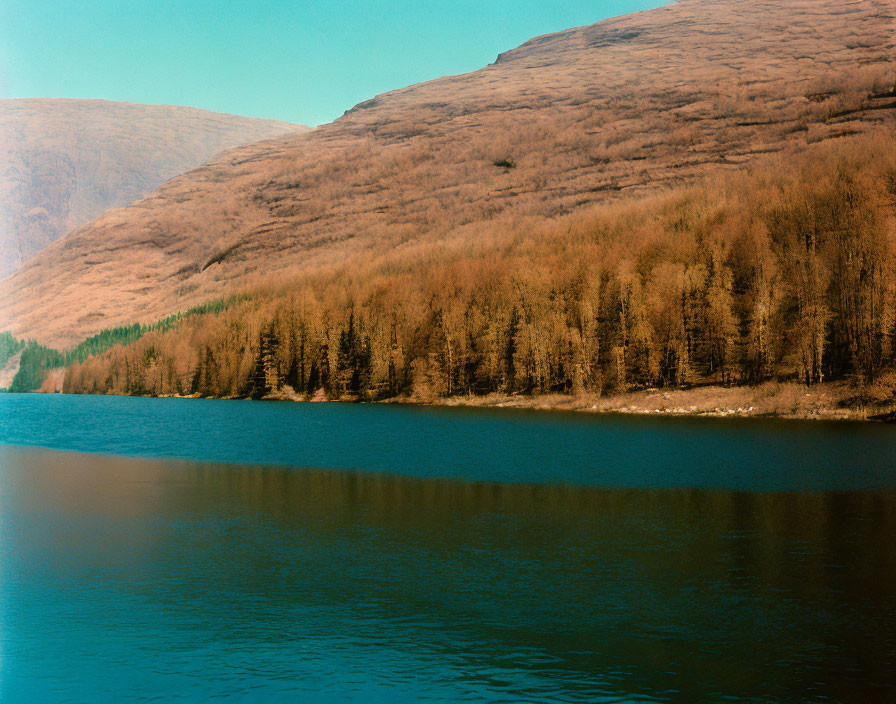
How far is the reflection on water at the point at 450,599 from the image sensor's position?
15.9 m

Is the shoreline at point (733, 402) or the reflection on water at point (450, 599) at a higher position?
the shoreline at point (733, 402)

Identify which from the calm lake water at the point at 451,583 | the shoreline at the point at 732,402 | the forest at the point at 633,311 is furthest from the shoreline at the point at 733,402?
the calm lake water at the point at 451,583

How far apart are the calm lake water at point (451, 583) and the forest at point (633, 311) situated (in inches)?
2143

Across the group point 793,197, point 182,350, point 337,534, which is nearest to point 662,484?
point 337,534

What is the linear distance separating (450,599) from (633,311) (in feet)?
333

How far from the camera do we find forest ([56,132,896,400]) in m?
94.1

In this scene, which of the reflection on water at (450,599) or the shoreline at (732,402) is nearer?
the reflection on water at (450,599)

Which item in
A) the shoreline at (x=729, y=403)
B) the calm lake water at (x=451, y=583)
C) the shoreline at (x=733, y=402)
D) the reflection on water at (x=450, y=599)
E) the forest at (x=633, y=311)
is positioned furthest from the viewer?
the forest at (x=633, y=311)

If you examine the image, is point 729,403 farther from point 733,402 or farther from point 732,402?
point 733,402

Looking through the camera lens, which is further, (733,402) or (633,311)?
(633,311)

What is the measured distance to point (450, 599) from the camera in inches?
823

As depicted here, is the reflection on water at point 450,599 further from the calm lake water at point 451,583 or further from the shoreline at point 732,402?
the shoreline at point 732,402

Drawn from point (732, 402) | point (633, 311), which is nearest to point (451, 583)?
point (732, 402)

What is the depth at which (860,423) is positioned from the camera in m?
78.8
